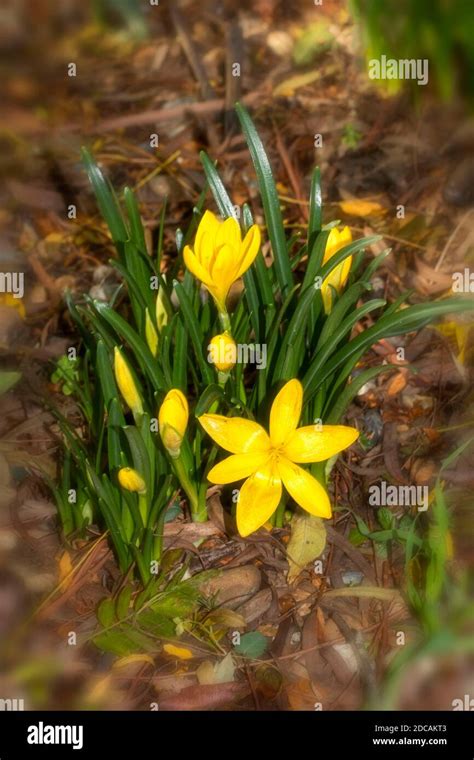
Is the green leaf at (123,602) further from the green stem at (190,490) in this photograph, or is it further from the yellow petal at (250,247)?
the yellow petal at (250,247)

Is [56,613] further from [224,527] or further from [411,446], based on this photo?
[411,446]

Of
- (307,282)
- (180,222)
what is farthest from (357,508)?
(180,222)

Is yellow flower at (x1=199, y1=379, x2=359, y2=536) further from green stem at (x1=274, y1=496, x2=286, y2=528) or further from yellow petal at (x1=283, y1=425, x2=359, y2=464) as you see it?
green stem at (x1=274, y1=496, x2=286, y2=528)

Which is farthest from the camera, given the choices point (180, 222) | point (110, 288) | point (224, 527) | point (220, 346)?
point (180, 222)

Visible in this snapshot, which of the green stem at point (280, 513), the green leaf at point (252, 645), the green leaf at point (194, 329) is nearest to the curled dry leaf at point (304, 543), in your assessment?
the green stem at point (280, 513)

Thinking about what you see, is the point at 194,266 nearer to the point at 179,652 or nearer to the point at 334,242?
the point at 334,242
